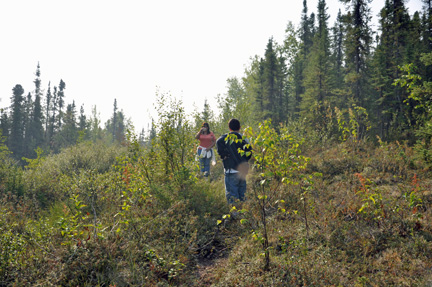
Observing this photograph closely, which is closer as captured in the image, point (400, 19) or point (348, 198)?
point (348, 198)

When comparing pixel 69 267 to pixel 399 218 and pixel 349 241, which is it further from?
pixel 399 218

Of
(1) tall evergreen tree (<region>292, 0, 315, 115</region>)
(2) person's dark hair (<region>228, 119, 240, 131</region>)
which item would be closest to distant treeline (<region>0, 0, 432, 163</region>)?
(1) tall evergreen tree (<region>292, 0, 315, 115</region>)

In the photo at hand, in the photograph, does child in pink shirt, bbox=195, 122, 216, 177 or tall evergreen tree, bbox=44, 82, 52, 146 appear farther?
tall evergreen tree, bbox=44, 82, 52, 146

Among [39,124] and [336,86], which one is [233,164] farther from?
[39,124]

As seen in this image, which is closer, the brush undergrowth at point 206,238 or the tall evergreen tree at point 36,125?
the brush undergrowth at point 206,238

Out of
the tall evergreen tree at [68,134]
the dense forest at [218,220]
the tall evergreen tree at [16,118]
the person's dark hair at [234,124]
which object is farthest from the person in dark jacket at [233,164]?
the tall evergreen tree at [16,118]

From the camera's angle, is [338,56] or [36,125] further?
[36,125]

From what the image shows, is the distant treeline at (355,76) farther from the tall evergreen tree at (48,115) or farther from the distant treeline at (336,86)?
the tall evergreen tree at (48,115)

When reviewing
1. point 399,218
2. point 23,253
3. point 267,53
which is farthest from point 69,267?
point 267,53

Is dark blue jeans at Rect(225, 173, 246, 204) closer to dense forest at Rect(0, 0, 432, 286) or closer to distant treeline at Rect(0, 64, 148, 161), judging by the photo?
dense forest at Rect(0, 0, 432, 286)

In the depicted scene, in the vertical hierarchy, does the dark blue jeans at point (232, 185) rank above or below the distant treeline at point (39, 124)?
below

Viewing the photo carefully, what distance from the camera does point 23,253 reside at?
3.26 metres

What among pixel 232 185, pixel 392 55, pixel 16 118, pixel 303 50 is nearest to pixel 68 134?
pixel 16 118

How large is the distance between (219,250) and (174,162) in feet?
8.51
